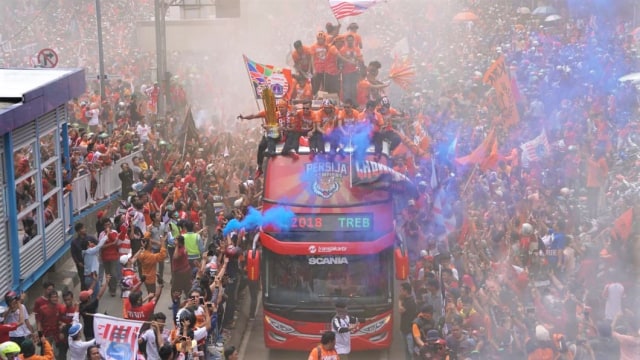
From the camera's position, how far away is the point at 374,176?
529 inches

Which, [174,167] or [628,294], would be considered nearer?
[628,294]

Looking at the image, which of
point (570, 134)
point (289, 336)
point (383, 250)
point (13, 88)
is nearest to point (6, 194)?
point (13, 88)

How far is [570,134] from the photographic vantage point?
70.8ft

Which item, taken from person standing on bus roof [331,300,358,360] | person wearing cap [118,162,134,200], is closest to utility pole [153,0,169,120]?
person wearing cap [118,162,134,200]

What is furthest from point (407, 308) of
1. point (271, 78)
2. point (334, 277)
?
point (271, 78)

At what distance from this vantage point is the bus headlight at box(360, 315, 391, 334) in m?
13.3

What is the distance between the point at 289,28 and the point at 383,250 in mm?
27057

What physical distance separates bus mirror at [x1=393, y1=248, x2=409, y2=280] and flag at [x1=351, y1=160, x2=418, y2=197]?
2.73ft

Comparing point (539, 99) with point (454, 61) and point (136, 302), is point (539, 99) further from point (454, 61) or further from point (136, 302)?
point (136, 302)

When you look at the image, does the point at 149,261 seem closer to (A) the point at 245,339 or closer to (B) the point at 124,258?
(B) the point at 124,258

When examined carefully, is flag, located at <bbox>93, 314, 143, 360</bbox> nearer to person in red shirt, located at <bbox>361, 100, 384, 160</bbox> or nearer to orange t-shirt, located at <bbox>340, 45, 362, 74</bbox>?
person in red shirt, located at <bbox>361, 100, 384, 160</bbox>

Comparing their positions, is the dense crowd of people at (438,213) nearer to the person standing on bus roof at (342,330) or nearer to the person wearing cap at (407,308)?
the person wearing cap at (407,308)

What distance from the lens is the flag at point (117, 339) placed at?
1015 cm

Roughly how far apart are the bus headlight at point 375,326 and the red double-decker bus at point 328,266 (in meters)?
0.01
